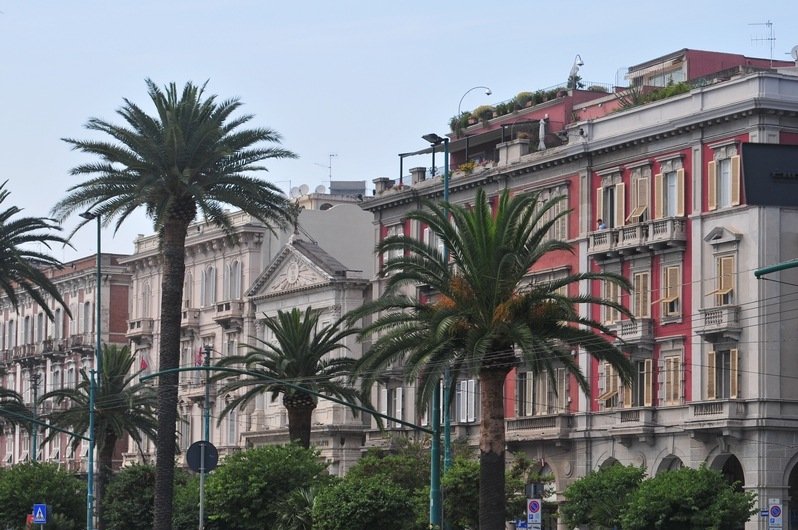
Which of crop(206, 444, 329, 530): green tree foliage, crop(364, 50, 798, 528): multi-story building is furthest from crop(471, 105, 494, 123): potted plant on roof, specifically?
crop(206, 444, 329, 530): green tree foliage

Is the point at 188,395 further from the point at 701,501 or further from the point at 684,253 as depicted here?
the point at 701,501

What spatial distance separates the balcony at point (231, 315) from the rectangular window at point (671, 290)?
34.1 metres

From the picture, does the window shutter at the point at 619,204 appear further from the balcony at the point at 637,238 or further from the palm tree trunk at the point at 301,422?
the palm tree trunk at the point at 301,422

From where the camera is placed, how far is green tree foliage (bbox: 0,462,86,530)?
76.2 meters

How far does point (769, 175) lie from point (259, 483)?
40.4 meters

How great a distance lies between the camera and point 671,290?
6569cm

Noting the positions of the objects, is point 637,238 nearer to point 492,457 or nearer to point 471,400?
point 471,400

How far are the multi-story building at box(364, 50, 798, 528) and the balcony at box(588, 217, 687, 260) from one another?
0.07 metres

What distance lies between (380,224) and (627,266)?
19078 millimetres

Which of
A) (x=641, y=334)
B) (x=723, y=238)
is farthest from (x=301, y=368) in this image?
(x=723, y=238)

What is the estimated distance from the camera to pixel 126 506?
76375 millimetres

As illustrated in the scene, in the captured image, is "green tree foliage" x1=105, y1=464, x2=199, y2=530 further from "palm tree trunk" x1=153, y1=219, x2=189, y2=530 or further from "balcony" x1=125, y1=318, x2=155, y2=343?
"balcony" x1=125, y1=318, x2=155, y2=343

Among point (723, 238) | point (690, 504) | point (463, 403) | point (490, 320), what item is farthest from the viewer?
point (463, 403)

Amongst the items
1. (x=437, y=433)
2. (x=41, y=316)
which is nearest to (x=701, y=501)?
(x=437, y=433)
